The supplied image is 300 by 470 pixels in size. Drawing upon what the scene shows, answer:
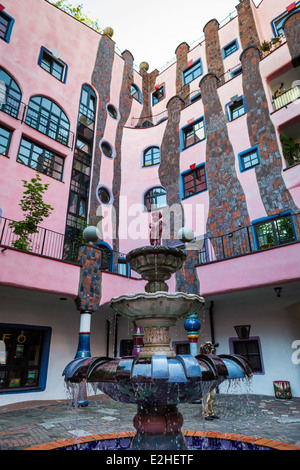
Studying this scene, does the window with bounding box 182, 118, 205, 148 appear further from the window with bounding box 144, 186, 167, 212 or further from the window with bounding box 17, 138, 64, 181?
the window with bounding box 17, 138, 64, 181

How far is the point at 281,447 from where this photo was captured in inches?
156

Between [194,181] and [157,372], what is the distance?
1198cm

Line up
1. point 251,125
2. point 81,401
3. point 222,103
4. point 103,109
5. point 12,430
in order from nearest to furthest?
point 12,430 < point 81,401 < point 251,125 < point 222,103 < point 103,109

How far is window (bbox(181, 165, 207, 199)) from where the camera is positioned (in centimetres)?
1377

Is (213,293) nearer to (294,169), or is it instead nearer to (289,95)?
(294,169)

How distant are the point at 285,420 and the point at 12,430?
6.03 metres

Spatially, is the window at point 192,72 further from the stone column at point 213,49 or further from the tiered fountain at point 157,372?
the tiered fountain at point 157,372

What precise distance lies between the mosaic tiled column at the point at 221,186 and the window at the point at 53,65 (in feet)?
25.2

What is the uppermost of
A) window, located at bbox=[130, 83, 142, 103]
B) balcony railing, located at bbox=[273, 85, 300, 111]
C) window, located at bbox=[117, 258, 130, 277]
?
window, located at bbox=[130, 83, 142, 103]

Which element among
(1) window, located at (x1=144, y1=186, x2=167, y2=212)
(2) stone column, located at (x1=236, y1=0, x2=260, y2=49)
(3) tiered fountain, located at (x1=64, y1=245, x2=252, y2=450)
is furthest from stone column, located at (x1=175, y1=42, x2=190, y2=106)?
(3) tiered fountain, located at (x1=64, y1=245, x2=252, y2=450)

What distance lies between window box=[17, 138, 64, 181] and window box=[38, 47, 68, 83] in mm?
4535

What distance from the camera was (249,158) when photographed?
40.3 ft

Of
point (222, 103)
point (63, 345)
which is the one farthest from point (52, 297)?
point (222, 103)

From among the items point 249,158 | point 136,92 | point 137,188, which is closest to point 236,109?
point 249,158
